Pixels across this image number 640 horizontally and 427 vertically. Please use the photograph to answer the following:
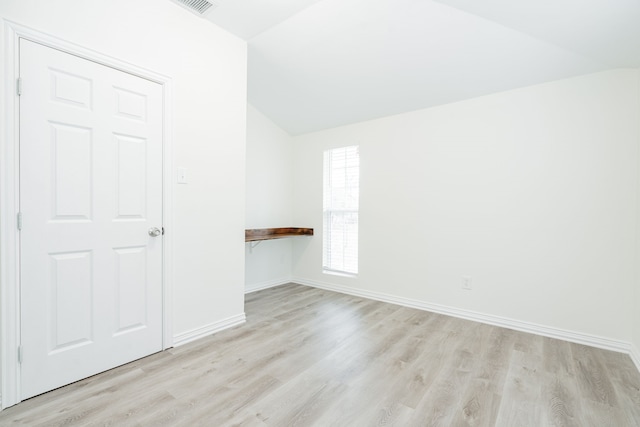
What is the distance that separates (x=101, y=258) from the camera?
6.20 ft

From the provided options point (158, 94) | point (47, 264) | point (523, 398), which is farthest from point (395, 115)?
point (47, 264)

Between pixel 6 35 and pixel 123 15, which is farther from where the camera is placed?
pixel 123 15

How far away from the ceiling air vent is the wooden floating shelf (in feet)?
6.51

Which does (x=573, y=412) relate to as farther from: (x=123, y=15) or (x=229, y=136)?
(x=123, y=15)

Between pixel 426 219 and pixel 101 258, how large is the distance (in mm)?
2882

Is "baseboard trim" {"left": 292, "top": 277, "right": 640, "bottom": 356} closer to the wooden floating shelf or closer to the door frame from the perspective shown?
the wooden floating shelf

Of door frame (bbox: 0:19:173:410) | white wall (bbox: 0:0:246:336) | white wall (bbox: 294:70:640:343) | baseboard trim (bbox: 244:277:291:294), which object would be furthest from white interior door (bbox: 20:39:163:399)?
white wall (bbox: 294:70:640:343)

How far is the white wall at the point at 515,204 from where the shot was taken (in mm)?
2311

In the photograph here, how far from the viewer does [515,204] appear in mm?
2699

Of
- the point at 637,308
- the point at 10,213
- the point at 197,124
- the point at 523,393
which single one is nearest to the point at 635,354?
the point at 637,308

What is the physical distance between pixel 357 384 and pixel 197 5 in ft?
9.45

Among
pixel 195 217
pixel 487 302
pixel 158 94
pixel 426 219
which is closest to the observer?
pixel 158 94

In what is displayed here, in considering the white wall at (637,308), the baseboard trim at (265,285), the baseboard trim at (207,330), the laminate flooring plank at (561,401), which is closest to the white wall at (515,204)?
the white wall at (637,308)

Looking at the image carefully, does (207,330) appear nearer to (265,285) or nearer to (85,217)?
(85,217)
